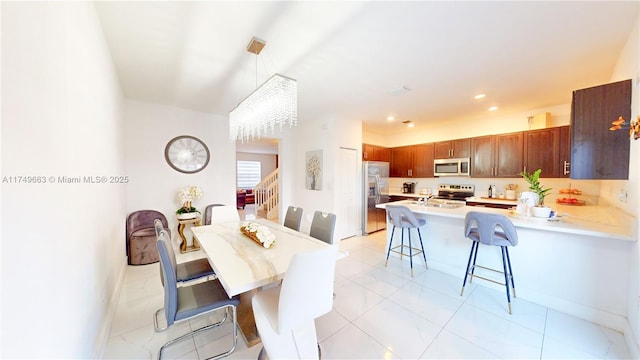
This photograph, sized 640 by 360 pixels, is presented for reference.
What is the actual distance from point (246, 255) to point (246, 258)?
0.06m

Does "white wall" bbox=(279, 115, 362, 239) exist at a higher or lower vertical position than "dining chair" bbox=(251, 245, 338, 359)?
higher

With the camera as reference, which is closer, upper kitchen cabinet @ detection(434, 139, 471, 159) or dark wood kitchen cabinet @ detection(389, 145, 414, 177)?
upper kitchen cabinet @ detection(434, 139, 471, 159)

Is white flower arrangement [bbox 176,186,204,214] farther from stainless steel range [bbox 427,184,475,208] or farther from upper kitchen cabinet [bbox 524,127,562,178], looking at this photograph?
upper kitchen cabinet [bbox 524,127,562,178]

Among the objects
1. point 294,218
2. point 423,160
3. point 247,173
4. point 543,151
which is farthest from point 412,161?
point 247,173

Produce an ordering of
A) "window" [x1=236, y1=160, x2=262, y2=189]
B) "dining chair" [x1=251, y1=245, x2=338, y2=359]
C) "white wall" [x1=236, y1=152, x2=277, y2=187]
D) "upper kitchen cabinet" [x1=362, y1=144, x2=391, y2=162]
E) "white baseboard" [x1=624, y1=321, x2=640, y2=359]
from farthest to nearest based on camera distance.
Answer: "white wall" [x1=236, y1=152, x2=277, y2=187] → "window" [x1=236, y1=160, x2=262, y2=189] → "upper kitchen cabinet" [x1=362, y1=144, x2=391, y2=162] → "white baseboard" [x1=624, y1=321, x2=640, y2=359] → "dining chair" [x1=251, y1=245, x2=338, y2=359]

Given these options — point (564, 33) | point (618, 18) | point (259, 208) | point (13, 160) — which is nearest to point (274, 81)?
point (13, 160)

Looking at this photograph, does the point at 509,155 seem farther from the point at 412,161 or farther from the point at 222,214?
the point at 222,214

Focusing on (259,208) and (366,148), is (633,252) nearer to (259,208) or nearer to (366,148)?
(366,148)

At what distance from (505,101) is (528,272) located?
9.01ft

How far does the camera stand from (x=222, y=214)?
3086 mm

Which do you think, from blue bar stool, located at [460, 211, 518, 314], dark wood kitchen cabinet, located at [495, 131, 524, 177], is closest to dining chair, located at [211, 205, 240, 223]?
blue bar stool, located at [460, 211, 518, 314]

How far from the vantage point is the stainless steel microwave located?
4656 millimetres

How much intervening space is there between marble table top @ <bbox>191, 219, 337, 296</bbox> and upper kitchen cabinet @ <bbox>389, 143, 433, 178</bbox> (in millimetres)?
4152

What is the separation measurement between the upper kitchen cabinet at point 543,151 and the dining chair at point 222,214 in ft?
16.8
